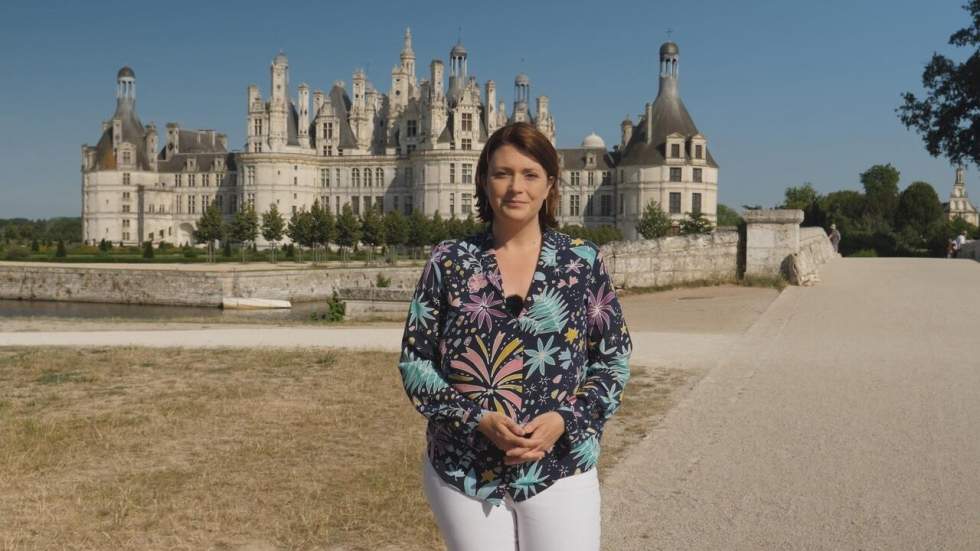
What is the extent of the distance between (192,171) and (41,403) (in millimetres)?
72924

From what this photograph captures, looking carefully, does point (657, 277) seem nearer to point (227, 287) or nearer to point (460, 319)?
point (460, 319)

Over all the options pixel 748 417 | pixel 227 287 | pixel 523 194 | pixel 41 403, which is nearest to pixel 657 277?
pixel 748 417

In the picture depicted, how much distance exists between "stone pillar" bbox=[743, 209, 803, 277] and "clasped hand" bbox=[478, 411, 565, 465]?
1358 cm

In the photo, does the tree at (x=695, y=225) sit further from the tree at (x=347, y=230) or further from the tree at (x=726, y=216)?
the tree at (x=726, y=216)

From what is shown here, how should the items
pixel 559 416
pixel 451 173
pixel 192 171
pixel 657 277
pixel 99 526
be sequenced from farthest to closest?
pixel 192 171 → pixel 451 173 → pixel 657 277 → pixel 99 526 → pixel 559 416

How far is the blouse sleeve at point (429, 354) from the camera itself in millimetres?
2255

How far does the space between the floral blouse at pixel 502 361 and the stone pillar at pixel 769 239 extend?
13.4 m

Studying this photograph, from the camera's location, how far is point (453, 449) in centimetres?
225

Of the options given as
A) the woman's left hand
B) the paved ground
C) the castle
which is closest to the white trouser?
the woman's left hand

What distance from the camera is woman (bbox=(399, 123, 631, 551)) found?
2209 millimetres

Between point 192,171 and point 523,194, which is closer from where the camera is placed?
point 523,194

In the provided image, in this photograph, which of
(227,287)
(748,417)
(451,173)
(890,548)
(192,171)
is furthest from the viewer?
(192,171)

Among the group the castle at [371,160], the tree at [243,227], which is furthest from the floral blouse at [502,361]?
the castle at [371,160]

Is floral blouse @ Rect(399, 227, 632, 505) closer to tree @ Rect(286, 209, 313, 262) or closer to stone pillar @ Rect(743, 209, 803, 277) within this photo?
stone pillar @ Rect(743, 209, 803, 277)
